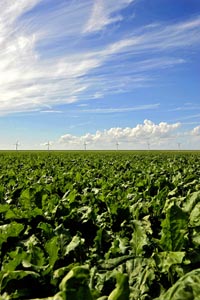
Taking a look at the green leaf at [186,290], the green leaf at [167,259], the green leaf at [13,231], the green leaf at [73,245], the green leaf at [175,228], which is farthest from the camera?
the green leaf at [13,231]

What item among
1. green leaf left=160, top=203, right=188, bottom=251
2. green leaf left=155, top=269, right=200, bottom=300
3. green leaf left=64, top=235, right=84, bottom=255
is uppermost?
green leaf left=160, top=203, right=188, bottom=251

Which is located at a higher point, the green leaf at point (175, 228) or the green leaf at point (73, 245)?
the green leaf at point (175, 228)

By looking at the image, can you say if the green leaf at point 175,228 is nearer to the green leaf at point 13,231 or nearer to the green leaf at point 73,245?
the green leaf at point 73,245

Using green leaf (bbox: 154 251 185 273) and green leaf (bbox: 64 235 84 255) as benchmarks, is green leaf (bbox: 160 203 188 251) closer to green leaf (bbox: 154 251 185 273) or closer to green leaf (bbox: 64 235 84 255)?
green leaf (bbox: 154 251 185 273)

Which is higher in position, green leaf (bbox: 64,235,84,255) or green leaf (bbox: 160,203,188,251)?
green leaf (bbox: 160,203,188,251)

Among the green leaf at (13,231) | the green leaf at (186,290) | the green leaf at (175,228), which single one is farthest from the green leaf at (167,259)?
the green leaf at (13,231)

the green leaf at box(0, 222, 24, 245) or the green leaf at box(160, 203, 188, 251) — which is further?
the green leaf at box(0, 222, 24, 245)

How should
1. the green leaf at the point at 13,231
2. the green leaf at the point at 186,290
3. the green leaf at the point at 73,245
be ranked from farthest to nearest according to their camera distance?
the green leaf at the point at 13,231, the green leaf at the point at 73,245, the green leaf at the point at 186,290

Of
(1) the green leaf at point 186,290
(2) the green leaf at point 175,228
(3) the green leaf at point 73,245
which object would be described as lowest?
(3) the green leaf at point 73,245

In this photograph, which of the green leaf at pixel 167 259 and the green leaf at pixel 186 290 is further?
the green leaf at pixel 167 259

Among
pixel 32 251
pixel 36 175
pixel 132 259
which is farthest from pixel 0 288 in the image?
pixel 36 175

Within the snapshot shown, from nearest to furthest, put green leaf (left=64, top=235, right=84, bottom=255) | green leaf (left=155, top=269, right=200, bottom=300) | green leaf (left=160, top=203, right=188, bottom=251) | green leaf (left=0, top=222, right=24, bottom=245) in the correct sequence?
green leaf (left=155, top=269, right=200, bottom=300), green leaf (left=160, top=203, right=188, bottom=251), green leaf (left=64, top=235, right=84, bottom=255), green leaf (left=0, top=222, right=24, bottom=245)

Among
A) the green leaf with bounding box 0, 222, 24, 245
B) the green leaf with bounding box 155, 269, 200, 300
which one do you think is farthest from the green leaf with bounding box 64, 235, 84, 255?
the green leaf with bounding box 155, 269, 200, 300

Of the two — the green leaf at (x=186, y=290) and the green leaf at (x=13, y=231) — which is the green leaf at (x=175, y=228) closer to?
the green leaf at (x=186, y=290)
